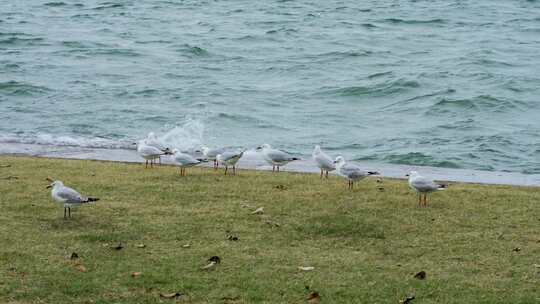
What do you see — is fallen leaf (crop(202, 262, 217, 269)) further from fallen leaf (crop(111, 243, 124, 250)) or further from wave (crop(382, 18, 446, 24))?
wave (crop(382, 18, 446, 24))

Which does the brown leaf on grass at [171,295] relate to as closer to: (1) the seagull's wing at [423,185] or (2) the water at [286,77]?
(1) the seagull's wing at [423,185]

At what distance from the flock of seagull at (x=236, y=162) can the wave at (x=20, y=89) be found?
12022 millimetres

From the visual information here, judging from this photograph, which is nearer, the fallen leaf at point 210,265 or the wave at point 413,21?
the fallen leaf at point 210,265

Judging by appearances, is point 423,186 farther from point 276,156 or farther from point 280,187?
point 276,156

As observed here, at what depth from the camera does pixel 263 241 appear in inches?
371

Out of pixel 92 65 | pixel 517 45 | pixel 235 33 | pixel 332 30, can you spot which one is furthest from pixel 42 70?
pixel 517 45

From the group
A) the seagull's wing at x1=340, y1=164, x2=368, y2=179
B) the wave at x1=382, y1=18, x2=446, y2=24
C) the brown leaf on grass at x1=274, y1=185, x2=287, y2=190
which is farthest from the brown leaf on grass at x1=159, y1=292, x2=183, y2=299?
the wave at x1=382, y1=18, x2=446, y2=24

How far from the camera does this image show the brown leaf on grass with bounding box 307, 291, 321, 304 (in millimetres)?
7754

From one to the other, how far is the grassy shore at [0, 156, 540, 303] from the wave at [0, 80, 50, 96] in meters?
13.6

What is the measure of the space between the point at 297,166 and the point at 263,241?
497cm

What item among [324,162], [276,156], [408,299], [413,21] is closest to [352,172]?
[324,162]

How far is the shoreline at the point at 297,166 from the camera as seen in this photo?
13.5 m

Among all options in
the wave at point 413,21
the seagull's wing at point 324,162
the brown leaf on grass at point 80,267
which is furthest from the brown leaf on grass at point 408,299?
the wave at point 413,21

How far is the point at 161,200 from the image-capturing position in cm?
1112
